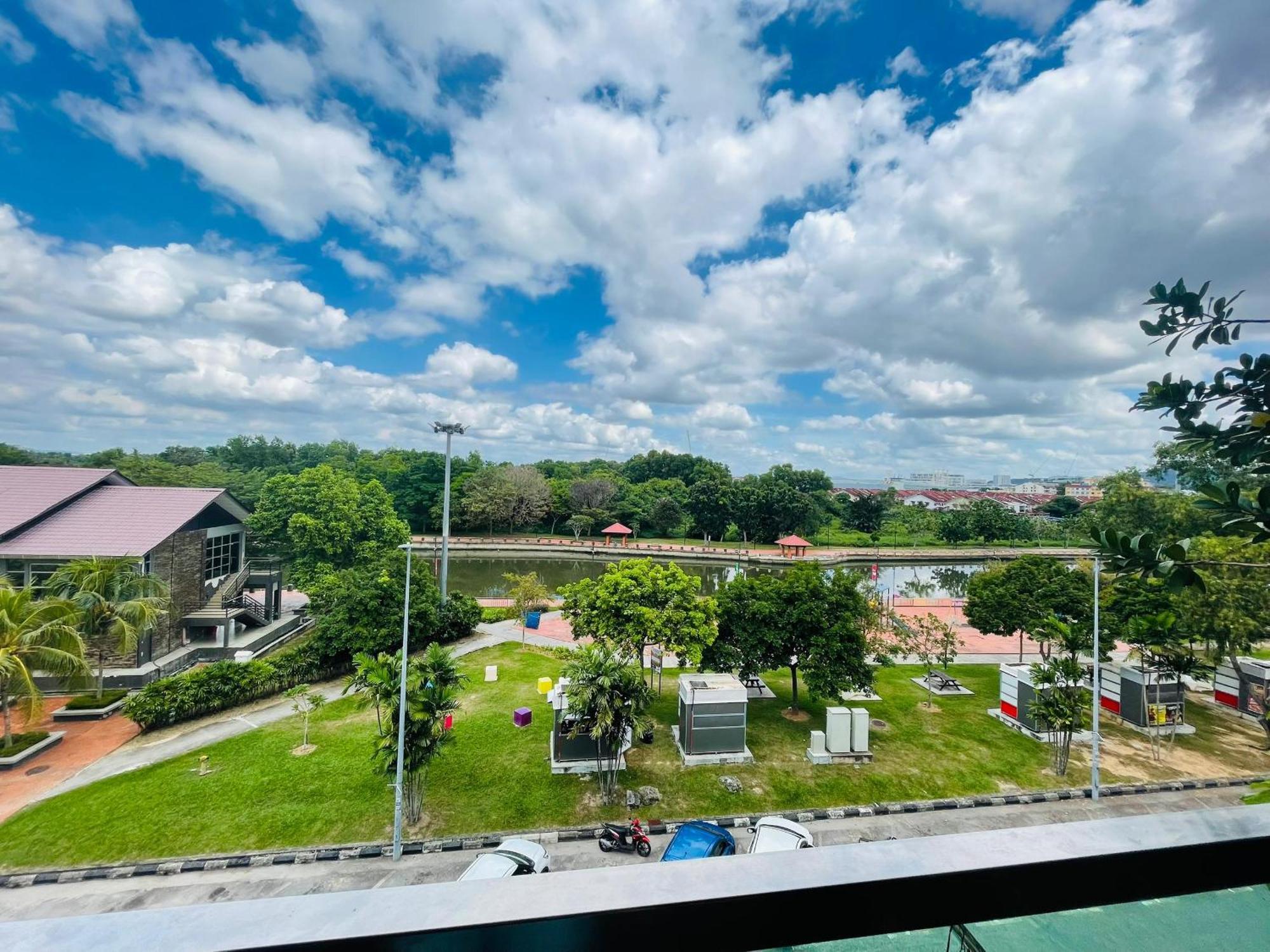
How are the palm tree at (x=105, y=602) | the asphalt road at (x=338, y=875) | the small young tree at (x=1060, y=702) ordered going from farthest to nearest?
the palm tree at (x=105, y=602) < the small young tree at (x=1060, y=702) < the asphalt road at (x=338, y=875)

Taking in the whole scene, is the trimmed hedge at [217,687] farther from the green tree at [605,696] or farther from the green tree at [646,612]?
the green tree at [605,696]

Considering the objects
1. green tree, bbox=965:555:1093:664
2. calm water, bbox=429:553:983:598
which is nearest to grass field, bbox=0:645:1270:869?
green tree, bbox=965:555:1093:664

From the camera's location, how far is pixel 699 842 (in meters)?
7.49

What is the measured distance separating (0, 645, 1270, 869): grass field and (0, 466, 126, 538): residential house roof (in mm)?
9336

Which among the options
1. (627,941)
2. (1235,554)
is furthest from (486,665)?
(1235,554)

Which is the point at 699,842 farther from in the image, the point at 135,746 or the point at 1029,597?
the point at 1029,597

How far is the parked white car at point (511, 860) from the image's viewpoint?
6621mm

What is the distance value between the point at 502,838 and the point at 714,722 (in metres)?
3.93

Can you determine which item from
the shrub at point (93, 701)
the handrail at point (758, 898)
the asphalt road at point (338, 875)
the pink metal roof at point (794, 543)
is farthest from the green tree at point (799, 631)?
the pink metal roof at point (794, 543)

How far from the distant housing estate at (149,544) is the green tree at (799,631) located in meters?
13.8

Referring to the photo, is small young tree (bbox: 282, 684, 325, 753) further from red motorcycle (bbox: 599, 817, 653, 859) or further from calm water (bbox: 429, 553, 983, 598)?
calm water (bbox: 429, 553, 983, 598)

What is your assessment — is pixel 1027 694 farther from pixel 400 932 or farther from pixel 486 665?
pixel 400 932

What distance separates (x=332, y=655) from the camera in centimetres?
1425

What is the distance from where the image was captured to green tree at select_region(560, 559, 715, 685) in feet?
37.3
